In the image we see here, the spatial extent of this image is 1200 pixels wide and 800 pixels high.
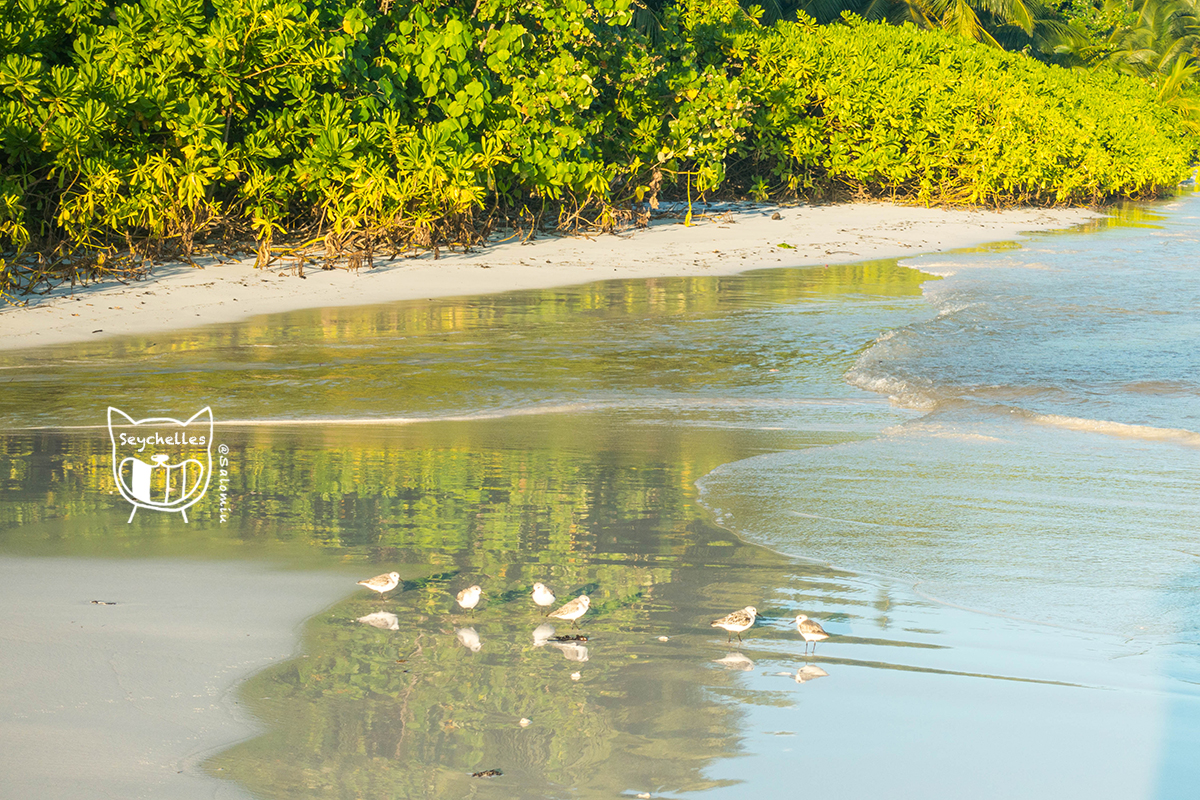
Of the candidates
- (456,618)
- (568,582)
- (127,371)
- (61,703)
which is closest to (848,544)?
(568,582)

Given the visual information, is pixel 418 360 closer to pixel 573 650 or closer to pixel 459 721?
pixel 573 650

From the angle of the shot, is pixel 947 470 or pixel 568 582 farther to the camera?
pixel 947 470

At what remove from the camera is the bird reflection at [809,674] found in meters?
3.04

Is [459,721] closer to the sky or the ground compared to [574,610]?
closer to the ground

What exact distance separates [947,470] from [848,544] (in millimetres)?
1239

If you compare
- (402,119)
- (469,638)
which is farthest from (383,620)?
(402,119)

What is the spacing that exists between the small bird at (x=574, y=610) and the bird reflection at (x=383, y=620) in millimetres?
440

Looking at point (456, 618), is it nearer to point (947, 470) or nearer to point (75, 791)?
point (75, 791)

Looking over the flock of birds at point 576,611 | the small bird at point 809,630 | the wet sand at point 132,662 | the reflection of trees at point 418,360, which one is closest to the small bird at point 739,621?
the flock of birds at point 576,611

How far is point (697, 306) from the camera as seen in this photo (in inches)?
416

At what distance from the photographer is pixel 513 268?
12727 millimetres

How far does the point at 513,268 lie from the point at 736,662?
989 cm

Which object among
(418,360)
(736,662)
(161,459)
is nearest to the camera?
(736,662)

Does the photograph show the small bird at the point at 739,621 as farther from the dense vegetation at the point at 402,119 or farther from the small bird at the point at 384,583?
the dense vegetation at the point at 402,119
